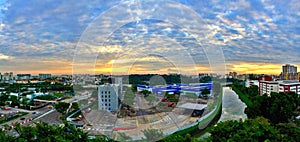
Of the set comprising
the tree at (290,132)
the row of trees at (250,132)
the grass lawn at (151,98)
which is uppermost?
the row of trees at (250,132)

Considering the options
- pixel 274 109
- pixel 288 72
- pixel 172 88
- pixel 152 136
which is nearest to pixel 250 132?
pixel 152 136

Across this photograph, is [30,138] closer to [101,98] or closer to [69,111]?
[101,98]

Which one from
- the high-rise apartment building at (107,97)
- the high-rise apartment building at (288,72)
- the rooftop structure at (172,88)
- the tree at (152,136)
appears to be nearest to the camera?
the tree at (152,136)

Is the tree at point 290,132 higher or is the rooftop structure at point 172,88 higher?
the rooftop structure at point 172,88

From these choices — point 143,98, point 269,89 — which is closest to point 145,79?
point 143,98

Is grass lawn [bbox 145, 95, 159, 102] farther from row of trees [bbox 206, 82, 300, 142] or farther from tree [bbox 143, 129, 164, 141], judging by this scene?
tree [bbox 143, 129, 164, 141]

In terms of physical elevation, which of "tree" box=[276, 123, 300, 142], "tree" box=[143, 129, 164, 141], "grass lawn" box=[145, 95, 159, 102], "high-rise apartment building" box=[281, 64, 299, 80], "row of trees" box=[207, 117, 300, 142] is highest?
"high-rise apartment building" box=[281, 64, 299, 80]

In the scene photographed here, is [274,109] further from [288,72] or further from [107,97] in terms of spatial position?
[288,72]

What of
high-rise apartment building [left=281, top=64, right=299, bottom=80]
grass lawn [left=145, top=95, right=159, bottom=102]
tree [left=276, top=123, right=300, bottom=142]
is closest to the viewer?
tree [left=276, top=123, right=300, bottom=142]

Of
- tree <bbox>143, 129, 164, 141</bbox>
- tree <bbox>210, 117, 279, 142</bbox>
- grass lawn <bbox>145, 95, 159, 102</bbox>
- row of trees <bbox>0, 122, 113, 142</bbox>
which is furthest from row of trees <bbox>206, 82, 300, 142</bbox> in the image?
grass lawn <bbox>145, 95, 159, 102</bbox>

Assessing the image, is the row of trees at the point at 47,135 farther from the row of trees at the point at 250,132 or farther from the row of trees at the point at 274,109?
the row of trees at the point at 274,109

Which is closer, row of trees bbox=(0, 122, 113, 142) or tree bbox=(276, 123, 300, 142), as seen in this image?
row of trees bbox=(0, 122, 113, 142)

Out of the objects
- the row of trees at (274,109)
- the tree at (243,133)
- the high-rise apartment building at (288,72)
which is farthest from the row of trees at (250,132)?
the high-rise apartment building at (288,72)

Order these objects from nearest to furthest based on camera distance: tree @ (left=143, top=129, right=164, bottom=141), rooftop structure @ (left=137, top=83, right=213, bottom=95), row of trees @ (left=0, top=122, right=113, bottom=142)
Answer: row of trees @ (left=0, top=122, right=113, bottom=142)
tree @ (left=143, top=129, right=164, bottom=141)
rooftop structure @ (left=137, top=83, right=213, bottom=95)
